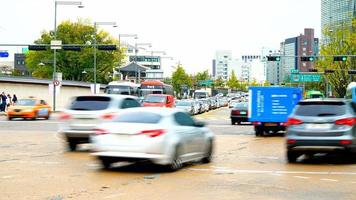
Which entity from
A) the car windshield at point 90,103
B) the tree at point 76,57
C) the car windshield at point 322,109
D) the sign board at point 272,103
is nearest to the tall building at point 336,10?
the tree at point 76,57

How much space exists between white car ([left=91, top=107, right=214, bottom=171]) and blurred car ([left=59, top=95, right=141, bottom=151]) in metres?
4.35

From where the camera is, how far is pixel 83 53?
347ft

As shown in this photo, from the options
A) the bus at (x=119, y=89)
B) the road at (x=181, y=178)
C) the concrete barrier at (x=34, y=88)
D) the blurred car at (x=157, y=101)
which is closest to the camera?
the road at (x=181, y=178)

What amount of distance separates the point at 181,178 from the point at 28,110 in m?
29.7

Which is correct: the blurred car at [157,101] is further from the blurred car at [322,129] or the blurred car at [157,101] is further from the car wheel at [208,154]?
the blurred car at [322,129]

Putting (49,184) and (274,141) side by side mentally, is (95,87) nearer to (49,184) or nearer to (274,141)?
(274,141)

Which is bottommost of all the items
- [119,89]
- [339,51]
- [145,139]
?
[145,139]

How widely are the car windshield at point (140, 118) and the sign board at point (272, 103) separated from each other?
49.6 ft

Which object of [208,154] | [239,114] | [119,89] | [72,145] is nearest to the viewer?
[208,154]

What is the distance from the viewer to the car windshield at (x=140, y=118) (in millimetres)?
14219

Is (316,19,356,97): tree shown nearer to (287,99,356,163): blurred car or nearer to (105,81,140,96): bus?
(105,81,140,96): bus

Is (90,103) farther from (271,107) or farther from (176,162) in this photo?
(271,107)

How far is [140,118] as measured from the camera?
1434cm

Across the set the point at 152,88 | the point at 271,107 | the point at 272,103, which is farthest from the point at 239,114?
the point at 152,88
